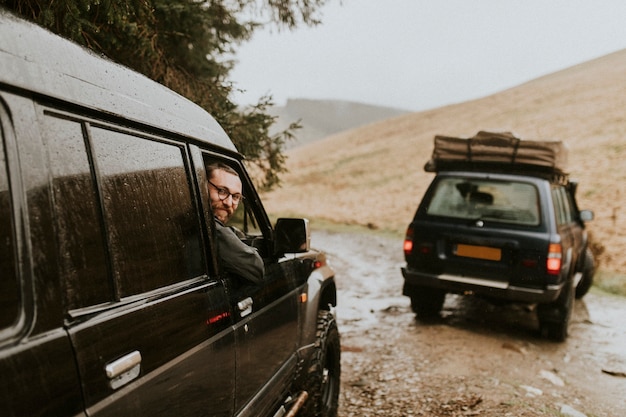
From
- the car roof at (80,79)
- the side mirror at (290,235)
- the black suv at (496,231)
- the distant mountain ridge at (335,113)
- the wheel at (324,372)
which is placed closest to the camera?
the car roof at (80,79)

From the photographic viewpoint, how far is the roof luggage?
5.81 meters

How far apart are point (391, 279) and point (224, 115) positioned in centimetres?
482

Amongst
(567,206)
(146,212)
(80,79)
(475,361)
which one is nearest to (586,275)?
(567,206)

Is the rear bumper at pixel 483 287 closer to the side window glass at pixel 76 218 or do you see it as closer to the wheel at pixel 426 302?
the wheel at pixel 426 302

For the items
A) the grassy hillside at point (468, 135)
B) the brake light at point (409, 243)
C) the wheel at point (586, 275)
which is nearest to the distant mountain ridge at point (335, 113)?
the grassy hillside at point (468, 135)

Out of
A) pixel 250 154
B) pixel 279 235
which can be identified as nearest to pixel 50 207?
pixel 279 235

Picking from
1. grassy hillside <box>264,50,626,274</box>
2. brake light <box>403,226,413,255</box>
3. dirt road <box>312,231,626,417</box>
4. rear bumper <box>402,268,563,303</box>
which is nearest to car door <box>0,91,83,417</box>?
dirt road <box>312,231,626,417</box>

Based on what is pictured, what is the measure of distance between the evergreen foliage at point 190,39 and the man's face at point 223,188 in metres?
1.81

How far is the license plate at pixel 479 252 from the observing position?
560 cm

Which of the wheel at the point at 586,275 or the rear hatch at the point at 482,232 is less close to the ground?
the rear hatch at the point at 482,232

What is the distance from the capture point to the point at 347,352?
5.42 metres

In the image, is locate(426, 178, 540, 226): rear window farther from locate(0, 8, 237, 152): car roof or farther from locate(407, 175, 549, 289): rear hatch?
locate(0, 8, 237, 152): car roof

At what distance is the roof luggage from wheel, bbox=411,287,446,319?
5.06ft

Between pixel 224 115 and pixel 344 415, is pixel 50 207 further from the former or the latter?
pixel 224 115
